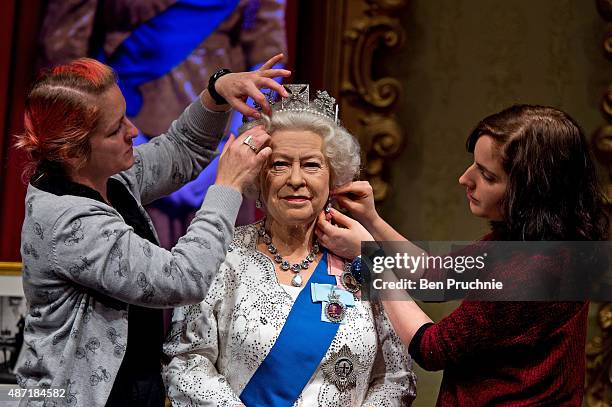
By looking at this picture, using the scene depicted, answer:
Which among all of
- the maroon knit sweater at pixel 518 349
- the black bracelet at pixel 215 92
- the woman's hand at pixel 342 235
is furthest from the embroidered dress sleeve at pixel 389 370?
the black bracelet at pixel 215 92

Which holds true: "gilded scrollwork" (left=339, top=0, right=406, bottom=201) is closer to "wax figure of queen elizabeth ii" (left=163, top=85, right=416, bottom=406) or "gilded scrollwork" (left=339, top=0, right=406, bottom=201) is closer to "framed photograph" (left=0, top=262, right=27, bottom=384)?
"wax figure of queen elizabeth ii" (left=163, top=85, right=416, bottom=406)

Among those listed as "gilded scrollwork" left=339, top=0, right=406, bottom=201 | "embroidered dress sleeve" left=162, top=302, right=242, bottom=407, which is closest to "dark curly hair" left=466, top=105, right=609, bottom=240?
"embroidered dress sleeve" left=162, top=302, right=242, bottom=407

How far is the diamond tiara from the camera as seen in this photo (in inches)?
81.0

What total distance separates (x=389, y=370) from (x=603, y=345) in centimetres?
99

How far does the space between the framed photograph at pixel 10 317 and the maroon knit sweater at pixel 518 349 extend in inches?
50.8

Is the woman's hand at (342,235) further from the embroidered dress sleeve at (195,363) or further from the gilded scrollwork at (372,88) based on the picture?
the gilded scrollwork at (372,88)

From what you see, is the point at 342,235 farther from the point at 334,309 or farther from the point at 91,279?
the point at 91,279

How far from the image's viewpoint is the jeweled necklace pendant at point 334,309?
1.97 m

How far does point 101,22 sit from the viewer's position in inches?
106

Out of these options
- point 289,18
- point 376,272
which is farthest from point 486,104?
point 376,272

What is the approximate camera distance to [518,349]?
1689 mm

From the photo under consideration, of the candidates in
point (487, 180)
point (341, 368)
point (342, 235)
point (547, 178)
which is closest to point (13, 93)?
point (342, 235)

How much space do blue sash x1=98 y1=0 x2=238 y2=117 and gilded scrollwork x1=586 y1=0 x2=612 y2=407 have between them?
1200 mm

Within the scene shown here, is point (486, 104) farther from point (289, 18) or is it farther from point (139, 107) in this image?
point (139, 107)
